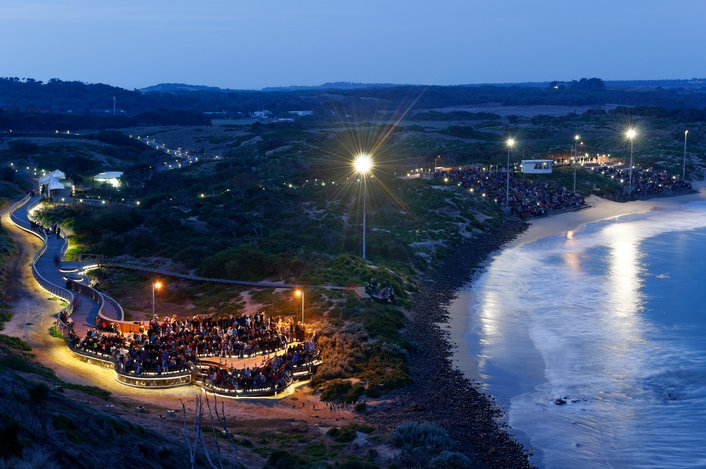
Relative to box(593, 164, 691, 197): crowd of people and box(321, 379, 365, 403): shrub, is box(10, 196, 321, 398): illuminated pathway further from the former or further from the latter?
box(593, 164, 691, 197): crowd of people

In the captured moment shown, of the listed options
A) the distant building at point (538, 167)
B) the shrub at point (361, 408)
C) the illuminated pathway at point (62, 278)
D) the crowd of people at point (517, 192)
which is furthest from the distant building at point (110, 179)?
the shrub at point (361, 408)

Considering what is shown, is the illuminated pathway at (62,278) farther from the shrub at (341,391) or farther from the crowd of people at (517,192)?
the crowd of people at (517,192)

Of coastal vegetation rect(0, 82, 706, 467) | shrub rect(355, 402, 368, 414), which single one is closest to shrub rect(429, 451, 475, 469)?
coastal vegetation rect(0, 82, 706, 467)

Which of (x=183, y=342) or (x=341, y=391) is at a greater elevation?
(x=183, y=342)

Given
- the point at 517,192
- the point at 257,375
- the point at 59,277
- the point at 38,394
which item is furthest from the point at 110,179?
the point at 38,394

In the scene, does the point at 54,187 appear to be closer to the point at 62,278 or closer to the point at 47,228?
the point at 47,228
